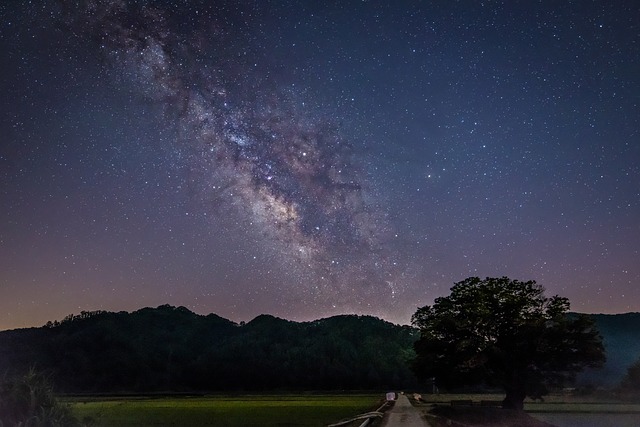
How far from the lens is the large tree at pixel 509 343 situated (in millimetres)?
57906

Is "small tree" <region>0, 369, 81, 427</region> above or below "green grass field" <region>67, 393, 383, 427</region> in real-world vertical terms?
below

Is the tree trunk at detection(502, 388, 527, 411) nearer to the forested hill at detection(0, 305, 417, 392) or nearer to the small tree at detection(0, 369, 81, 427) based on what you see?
the small tree at detection(0, 369, 81, 427)

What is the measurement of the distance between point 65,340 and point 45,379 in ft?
545

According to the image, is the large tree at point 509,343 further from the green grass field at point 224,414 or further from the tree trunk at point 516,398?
the green grass field at point 224,414

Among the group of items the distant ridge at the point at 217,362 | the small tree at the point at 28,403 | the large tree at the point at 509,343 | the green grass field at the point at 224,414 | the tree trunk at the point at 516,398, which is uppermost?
the distant ridge at the point at 217,362

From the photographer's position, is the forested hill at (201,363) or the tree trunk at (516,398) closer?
the tree trunk at (516,398)

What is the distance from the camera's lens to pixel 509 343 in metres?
59.7

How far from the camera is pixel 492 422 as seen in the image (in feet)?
129

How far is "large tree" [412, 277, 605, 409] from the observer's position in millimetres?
57906

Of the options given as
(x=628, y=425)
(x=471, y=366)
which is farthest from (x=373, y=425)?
(x=471, y=366)

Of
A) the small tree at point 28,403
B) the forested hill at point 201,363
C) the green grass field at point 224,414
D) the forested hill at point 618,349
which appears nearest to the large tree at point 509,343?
the green grass field at point 224,414

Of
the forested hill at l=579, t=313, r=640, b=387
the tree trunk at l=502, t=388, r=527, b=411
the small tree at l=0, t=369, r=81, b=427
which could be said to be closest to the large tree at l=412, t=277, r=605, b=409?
the tree trunk at l=502, t=388, r=527, b=411

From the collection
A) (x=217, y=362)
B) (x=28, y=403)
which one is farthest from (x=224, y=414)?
(x=217, y=362)

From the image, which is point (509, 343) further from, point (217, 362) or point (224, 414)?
point (217, 362)
